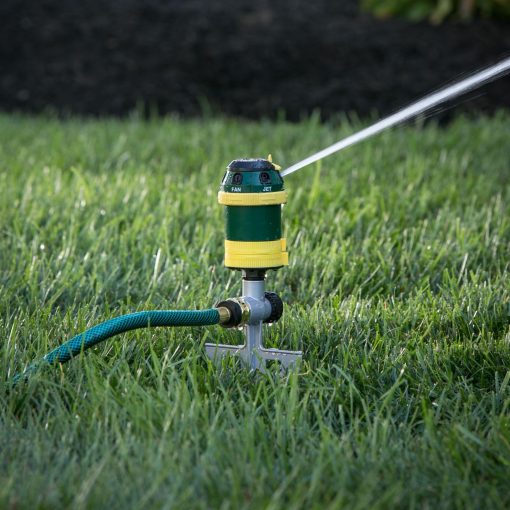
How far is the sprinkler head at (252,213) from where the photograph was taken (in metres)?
1.91

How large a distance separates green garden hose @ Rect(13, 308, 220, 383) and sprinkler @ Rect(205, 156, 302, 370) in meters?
0.08

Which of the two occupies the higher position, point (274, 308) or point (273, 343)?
point (274, 308)

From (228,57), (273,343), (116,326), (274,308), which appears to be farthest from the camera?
(228,57)

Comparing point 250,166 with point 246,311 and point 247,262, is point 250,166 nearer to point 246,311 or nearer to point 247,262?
point 247,262

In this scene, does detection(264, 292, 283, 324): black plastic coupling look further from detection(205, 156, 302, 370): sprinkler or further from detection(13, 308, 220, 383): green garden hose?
detection(13, 308, 220, 383): green garden hose

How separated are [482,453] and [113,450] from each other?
71 cm

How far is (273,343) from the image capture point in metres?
2.16

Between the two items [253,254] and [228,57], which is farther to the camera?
[228,57]

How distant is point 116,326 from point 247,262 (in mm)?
330

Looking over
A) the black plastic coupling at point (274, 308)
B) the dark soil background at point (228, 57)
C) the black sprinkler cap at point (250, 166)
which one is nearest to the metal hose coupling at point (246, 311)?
the black plastic coupling at point (274, 308)

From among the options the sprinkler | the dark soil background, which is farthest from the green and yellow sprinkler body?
the dark soil background

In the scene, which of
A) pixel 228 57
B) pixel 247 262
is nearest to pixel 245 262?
pixel 247 262

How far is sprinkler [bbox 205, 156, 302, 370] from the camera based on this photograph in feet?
6.29

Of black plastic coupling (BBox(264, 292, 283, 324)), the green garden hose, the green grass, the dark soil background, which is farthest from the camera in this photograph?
the dark soil background
